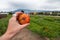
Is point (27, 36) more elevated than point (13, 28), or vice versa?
point (13, 28)

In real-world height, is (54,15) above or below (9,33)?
below

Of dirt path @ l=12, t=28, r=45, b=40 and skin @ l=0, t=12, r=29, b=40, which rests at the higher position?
skin @ l=0, t=12, r=29, b=40

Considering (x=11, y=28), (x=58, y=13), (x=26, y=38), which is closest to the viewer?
(x=11, y=28)

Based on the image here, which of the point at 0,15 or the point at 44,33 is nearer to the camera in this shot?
the point at 44,33

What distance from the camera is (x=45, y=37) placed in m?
13.2

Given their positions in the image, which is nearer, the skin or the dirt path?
the skin

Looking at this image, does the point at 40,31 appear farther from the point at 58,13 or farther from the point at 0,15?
the point at 58,13

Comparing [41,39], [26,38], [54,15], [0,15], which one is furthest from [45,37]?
[54,15]

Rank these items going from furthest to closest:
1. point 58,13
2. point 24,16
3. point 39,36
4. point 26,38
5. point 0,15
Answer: point 58,13
point 0,15
point 39,36
point 26,38
point 24,16

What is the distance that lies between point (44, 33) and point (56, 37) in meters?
0.80

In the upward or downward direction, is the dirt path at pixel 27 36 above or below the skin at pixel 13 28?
below

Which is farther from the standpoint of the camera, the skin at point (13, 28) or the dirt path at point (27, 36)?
the dirt path at point (27, 36)

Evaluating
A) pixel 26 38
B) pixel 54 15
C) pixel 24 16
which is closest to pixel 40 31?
pixel 26 38

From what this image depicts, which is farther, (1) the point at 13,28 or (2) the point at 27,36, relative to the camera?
(2) the point at 27,36
